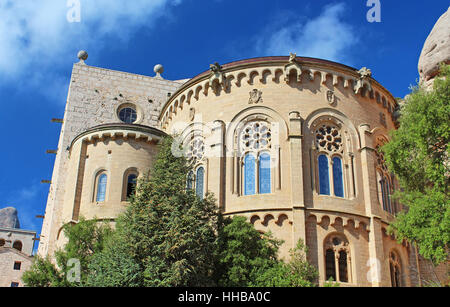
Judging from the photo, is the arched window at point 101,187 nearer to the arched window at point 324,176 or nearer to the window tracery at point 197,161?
the window tracery at point 197,161

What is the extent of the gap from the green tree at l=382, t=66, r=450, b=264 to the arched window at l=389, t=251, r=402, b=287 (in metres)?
4.28

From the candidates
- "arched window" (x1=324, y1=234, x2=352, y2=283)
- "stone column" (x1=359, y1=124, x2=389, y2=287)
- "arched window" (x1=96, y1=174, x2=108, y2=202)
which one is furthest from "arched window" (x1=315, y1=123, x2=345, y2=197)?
"arched window" (x1=96, y1=174, x2=108, y2=202)

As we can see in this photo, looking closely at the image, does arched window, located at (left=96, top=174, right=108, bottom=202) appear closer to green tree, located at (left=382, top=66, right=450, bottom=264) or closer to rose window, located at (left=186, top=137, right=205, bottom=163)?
rose window, located at (left=186, top=137, right=205, bottom=163)

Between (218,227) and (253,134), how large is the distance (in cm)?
558

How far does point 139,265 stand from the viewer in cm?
2019

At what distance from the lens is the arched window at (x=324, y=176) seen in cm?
2542

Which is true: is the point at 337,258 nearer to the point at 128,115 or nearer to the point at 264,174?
the point at 264,174

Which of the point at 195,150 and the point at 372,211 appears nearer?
the point at 372,211

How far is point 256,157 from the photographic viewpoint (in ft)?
85.9

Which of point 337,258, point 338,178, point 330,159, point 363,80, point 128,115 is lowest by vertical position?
point 337,258

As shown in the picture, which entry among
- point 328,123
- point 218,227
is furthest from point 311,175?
point 218,227

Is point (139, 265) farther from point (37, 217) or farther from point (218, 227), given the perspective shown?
point (37, 217)

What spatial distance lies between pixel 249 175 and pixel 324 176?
12.3 feet

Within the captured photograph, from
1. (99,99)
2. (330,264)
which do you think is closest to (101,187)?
(99,99)
